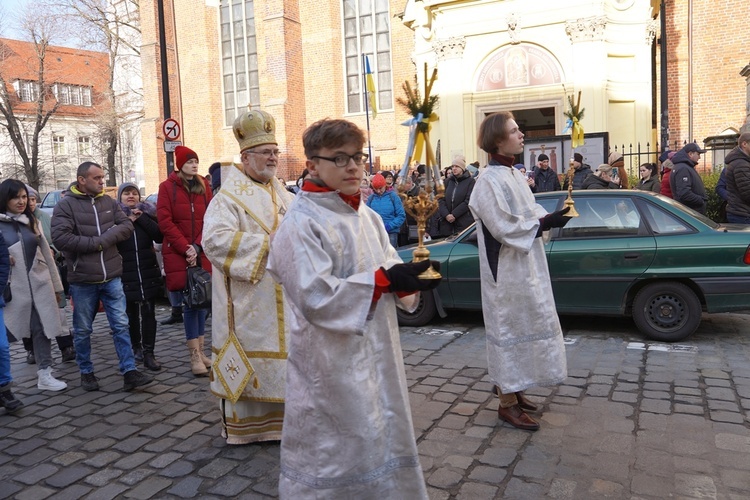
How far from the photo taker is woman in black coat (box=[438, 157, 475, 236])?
9727 mm

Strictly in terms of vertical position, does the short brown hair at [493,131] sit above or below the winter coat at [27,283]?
above

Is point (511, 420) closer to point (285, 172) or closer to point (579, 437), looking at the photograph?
point (579, 437)

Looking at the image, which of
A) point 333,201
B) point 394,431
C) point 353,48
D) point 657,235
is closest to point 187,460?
point 394,431

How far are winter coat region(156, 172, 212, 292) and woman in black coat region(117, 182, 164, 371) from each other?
1.33 ft

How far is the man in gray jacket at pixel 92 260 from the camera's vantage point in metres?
5.67

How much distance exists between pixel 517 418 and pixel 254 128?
106 inches

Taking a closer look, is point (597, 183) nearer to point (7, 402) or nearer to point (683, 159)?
point (683, 159)

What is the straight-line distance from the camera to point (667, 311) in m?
6.79

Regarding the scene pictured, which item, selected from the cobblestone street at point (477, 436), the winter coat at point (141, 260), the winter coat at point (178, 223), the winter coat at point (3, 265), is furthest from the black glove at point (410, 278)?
the winter coat at point (141, 260)

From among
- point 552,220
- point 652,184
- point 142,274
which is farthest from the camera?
point 652,184

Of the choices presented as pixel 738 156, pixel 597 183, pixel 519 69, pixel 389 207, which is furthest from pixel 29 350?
pixel 519 69

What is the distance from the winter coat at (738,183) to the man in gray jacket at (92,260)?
7.53 m

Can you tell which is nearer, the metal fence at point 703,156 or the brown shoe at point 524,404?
the brown shoe at point 524,404

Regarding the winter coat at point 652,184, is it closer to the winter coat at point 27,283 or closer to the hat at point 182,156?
the hat at point 182,156
